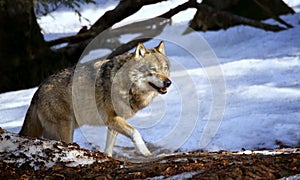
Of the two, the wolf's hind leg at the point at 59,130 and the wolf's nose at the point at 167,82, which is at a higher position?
the wolf's nose at the point at 167,82

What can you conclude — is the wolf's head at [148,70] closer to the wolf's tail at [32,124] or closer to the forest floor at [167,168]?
the wolf's tail at [32,124]

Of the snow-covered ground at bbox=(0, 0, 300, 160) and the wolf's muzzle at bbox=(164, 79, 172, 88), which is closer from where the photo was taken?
the wolf's muzzle at bbox=(164, 79, 172, 88)

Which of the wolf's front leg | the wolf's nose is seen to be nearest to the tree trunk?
the wolf's front leg

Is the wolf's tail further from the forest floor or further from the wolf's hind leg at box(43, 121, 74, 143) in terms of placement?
the forest floor

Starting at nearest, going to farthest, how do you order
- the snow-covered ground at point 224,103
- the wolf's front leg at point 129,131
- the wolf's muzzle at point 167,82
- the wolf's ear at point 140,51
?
1. the wolf's front leg at point 129,131
2. the wolf's muzzle at point 167,82
3. the wolf's ear at point 140,51
4. the snow-covered ground at point 224,103

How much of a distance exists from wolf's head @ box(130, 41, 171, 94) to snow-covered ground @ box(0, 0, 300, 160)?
1.39 meters

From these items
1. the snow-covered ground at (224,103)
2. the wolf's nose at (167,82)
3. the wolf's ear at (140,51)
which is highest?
the wolf's ear at (140,51)

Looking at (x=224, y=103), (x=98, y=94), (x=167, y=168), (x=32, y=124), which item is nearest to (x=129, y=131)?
(x=98, y=94)

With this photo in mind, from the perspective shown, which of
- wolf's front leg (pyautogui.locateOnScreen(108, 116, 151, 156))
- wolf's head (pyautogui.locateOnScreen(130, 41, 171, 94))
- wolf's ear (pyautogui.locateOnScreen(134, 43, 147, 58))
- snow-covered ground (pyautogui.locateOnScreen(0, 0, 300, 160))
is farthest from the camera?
snow-covered ground (pyautogui.locateOnScreen(0, 0, 300, 160))

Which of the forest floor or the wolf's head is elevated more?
the wolf's head

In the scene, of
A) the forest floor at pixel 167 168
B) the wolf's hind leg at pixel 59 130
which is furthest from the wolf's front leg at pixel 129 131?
the forest floor at pixel 167 168

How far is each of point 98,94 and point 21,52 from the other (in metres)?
5.18

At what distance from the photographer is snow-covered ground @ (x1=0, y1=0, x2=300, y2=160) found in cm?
820

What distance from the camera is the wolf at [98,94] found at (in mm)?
6672
